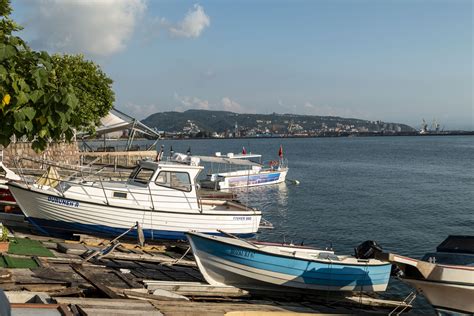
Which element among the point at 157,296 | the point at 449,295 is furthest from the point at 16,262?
the point at 449,295

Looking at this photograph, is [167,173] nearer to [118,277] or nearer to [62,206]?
[62,206]

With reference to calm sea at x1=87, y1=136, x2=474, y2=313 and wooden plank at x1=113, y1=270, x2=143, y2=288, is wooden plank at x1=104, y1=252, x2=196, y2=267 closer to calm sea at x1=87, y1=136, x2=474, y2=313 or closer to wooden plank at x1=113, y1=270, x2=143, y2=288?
wooden plank at x1=113, y1=270, x2=143, y2=288

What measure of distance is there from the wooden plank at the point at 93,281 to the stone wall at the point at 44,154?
24.0 metres

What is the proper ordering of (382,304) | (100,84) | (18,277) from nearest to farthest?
1. (18,277)
2. (382,304)
3. (100,84)

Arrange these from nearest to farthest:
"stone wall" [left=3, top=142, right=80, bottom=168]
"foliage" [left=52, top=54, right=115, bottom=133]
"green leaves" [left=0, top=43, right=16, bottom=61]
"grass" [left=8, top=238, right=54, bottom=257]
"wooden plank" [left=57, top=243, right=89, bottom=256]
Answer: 1. "green leaves" [left=0, top=43, right=16, bottom=61]
2. "grass" [left=8, top=238, right=54, bottom=257]
3. "wooden plank" [left=57, top=243, right=89, bottom=256]
4. "stone wall" [left=3, top=142, right=80, bottom=168]
5. "foliage" [left=52, top=54, right=115, bottom=133]

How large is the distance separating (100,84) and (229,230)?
26.5 metres

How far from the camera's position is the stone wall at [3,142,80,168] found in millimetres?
35531

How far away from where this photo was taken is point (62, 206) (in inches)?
747

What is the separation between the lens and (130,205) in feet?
64.1

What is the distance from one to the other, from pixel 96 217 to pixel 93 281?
8.29 m

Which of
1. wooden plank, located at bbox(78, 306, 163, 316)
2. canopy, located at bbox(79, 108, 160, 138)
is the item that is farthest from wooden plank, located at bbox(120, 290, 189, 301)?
canopy, located at bbox(79, 108, 160, 138)

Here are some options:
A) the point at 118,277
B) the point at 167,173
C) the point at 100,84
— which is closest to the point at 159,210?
the point at 167,173

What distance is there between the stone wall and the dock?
19167mm

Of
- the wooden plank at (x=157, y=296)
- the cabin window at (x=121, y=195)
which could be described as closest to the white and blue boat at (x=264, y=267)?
the wooden plank at (x=157, y=296)
